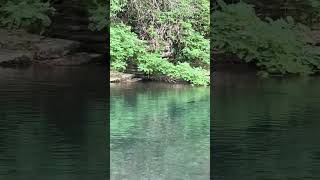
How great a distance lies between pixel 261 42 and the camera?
924 cm

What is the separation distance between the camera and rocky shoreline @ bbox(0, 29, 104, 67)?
8.65m

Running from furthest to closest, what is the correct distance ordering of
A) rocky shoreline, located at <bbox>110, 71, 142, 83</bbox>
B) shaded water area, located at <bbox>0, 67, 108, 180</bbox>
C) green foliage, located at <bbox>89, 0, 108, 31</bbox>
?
green foliage, located at <bbox>89, 0, 108, 31</bbox> → rocky shoreline, located at <bbox>110, 71, 142, 83</bbox> → shaded water area, located at <bbox>0, 67, 108, 180</bbox>

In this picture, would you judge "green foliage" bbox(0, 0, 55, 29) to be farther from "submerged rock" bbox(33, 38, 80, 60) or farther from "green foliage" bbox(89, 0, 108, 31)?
"green foliage" bbox(89, 0, 108, 31)

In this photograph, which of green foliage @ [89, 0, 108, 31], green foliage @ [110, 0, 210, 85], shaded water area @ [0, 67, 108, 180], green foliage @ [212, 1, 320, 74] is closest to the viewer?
shaded water area @ [0, 67, 108, 180]

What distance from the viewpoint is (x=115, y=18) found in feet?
23.6

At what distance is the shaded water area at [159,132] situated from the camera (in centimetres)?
452

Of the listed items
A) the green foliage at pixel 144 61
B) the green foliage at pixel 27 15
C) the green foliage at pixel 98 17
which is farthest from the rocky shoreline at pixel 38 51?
the green foliage at pixel 144 61

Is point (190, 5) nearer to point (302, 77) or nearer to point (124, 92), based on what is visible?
point (124, 92)

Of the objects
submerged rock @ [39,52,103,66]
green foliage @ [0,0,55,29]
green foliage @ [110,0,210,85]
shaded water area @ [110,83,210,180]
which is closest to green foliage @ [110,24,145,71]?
green foliage @ [110,0,210,85]

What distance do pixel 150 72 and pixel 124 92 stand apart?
334 mm

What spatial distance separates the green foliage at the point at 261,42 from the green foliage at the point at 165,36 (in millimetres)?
2041

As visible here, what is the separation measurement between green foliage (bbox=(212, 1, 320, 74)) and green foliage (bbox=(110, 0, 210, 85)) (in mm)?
2041

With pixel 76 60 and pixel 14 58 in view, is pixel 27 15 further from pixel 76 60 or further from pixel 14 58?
pixel 76 60

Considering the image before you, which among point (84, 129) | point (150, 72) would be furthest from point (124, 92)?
point (84, 129)
